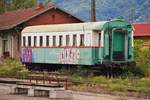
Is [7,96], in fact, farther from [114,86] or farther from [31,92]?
[114,86]

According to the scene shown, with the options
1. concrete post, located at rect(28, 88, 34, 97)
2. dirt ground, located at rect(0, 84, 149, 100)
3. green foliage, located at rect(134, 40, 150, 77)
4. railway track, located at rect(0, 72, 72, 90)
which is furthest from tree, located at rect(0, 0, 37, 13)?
concrete post, located at rect(28, 88, 34, 97)

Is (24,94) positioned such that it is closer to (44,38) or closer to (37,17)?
(44,38)

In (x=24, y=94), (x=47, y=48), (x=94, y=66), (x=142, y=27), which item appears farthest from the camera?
(x=142, y=27)

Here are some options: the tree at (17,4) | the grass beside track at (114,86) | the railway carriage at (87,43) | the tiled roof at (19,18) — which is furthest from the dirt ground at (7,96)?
the tree at (17,4)

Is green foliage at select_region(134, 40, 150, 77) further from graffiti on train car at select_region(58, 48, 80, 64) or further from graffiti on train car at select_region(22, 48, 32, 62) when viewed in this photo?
graffiti on train car at select_region(22, 48, 32, 62)

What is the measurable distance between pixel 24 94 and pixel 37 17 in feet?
68.8

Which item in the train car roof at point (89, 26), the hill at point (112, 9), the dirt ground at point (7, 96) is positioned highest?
the hill at point (112, 9)

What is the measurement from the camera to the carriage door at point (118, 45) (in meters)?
32.0

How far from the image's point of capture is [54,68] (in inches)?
1411

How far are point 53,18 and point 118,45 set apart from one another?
52.9 ft

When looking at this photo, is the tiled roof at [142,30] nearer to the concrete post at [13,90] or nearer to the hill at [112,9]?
the concrete post at [13,90]

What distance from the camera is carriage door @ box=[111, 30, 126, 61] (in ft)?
105

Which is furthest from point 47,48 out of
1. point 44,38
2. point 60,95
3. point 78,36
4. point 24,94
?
point 60,95

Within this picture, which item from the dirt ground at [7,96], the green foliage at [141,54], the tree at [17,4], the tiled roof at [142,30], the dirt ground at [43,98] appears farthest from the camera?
the tree at [17,4]
